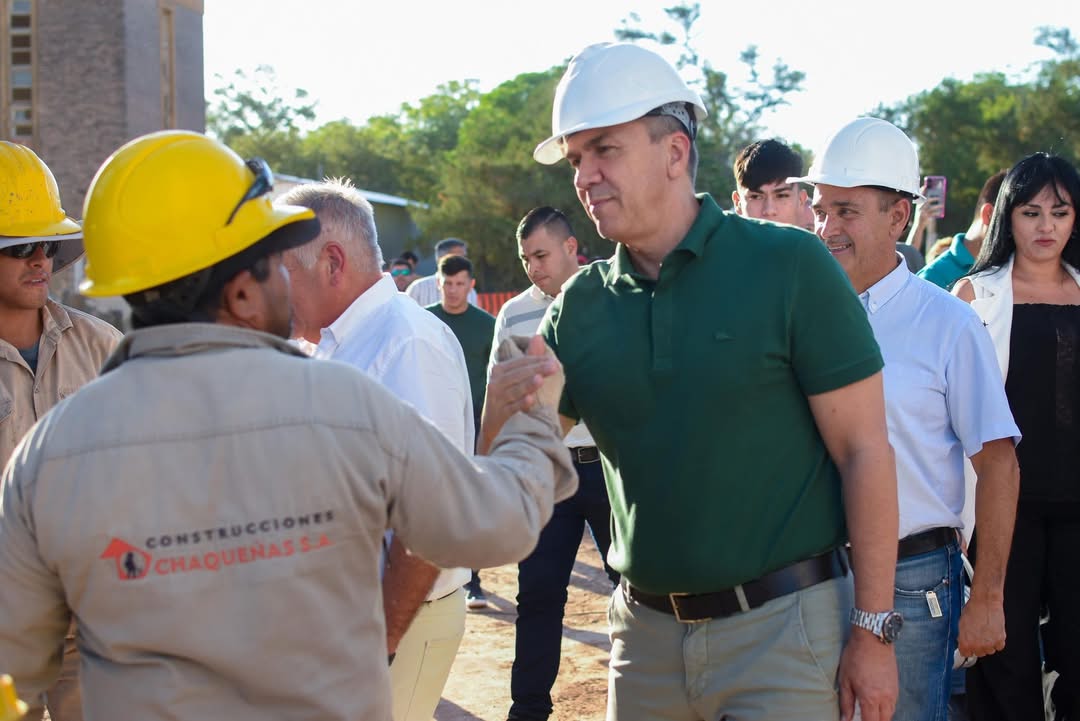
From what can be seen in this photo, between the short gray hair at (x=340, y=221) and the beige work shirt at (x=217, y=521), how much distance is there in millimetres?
1391

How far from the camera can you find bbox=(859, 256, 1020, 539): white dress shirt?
11.5 feet

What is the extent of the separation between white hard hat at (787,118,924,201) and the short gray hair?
149 centimetres

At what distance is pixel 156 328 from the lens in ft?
7.12

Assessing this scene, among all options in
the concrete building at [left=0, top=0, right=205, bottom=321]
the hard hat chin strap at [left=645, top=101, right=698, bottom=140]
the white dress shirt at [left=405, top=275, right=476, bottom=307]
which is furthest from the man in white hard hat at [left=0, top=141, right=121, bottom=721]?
the concrete building at [left=0, top=0, right=205, bottom=321]

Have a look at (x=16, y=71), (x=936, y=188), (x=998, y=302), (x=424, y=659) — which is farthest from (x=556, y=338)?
(x=16, y=71)

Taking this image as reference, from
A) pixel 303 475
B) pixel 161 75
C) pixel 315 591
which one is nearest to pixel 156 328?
pixel 303 475

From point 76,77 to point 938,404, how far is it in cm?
1918

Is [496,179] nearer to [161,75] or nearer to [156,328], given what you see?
[161,75]

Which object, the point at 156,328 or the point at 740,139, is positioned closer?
the point at 156,328

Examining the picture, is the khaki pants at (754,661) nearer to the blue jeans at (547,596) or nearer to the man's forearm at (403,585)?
the man's forearm at (403,585)

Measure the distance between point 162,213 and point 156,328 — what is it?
0.72 feet

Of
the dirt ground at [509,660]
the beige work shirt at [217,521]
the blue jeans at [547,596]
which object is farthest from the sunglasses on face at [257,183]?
the dirt ground at [509,660]

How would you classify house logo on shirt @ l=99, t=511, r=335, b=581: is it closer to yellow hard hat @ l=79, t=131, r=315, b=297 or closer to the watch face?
yellow hard hat @ l=79, t=131, r=315, b=297

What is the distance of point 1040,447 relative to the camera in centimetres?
447
